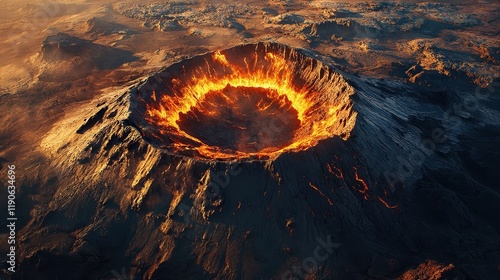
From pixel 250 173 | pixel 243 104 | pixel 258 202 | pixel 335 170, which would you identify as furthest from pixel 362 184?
pixel 243 104

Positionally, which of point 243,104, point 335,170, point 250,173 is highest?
point 250,173

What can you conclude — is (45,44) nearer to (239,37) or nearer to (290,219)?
(239,37)

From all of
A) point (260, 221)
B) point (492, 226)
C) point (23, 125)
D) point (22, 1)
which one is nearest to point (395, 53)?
point (492, 226)

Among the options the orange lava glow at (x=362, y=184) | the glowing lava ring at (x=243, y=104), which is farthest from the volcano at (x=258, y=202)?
the glowing lava ring at (x=243, y=104)

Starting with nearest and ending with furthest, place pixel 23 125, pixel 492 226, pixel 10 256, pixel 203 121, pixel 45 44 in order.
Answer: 1. pixel 10 256
2. pixel 492 226
3. pixel 203 121
4. pixel 23 125
5. pixel 45 44

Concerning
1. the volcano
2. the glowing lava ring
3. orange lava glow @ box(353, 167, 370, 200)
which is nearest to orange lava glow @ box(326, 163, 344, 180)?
the volcano

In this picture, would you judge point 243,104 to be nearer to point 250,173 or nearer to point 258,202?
point 250,173
